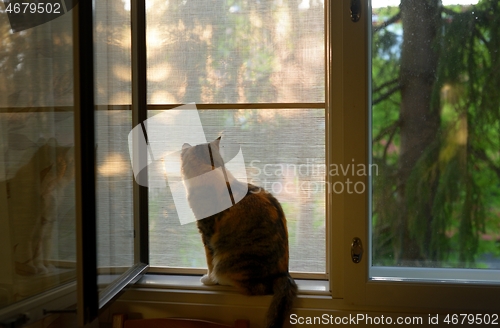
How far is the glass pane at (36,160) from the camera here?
1.22m

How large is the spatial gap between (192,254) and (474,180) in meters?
1.13

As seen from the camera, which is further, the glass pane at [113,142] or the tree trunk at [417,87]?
the tree trunk at [417,87]

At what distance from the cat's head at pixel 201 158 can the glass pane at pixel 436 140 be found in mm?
608

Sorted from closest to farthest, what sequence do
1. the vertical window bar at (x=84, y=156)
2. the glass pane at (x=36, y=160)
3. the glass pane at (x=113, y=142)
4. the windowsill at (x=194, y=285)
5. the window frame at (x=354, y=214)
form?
the vertical window bar at (x=84, y=156) < the glass pane at (x=36, y=160) < the glass pane at (x=113, y=142) < the window frame at (x=354, y=214) < the windowsill at (x=194, y=285)

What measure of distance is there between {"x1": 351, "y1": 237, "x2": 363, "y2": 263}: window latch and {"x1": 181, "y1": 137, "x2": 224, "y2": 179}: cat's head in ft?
1.97

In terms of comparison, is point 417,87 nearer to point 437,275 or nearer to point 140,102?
point 437,275

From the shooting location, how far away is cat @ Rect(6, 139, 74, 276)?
126 centimetres

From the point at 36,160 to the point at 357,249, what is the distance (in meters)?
1.10

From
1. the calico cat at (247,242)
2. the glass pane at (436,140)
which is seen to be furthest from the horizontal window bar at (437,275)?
the calico cat at (247,242)

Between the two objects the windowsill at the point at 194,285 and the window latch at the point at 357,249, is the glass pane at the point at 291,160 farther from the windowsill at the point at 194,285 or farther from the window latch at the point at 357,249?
the window latch at the point at 357,249

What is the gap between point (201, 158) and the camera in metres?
1.74

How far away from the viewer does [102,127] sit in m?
1.44

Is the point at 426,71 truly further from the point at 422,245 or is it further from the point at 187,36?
the point at 187,36

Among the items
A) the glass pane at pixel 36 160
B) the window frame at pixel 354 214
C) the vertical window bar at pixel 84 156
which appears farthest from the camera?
the window frame at pixel 354 214
